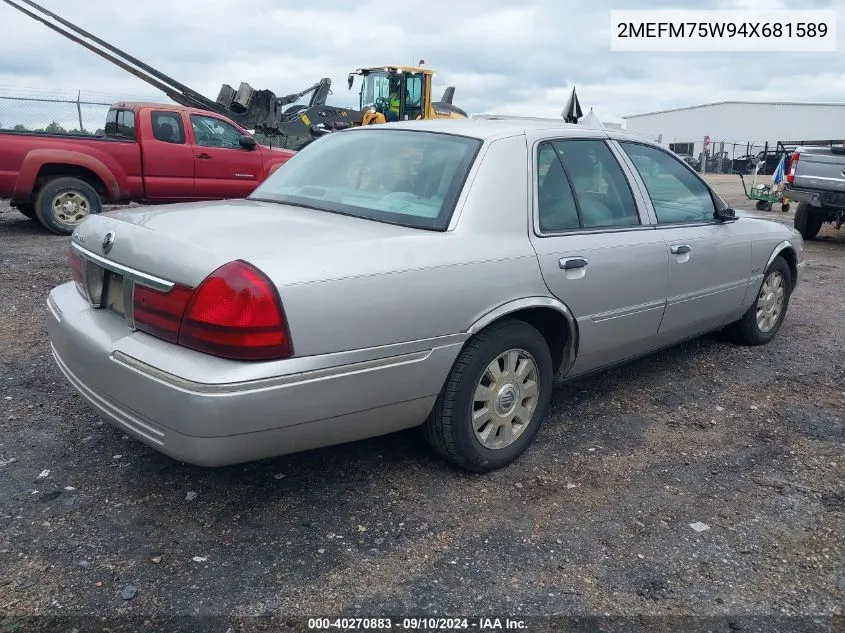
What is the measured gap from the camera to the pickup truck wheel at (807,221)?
11.6 m

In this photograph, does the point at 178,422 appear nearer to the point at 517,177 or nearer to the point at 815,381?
the point at 517,177

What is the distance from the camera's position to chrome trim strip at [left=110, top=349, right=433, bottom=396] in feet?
7.99

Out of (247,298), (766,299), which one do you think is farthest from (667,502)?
(766,299)

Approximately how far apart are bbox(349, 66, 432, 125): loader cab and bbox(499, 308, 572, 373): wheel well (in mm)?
14375

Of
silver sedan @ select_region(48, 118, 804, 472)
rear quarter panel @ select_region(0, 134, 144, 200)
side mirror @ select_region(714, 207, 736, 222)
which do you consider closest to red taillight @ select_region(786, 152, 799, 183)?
side mirror @ select_region(714, 207, 736, 222)

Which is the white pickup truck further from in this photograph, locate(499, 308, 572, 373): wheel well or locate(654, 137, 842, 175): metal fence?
locate(654, 137, 842, 175): metal fence

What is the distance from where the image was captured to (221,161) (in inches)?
416

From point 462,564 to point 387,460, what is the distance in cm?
86

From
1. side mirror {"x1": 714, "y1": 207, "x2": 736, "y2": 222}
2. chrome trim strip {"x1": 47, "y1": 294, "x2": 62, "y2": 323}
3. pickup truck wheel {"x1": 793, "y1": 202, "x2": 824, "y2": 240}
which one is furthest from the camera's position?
pickup truck wheel {"x1": 793, "y1": 202, "x2": 824, "y2": 240}

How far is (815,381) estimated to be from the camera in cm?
479

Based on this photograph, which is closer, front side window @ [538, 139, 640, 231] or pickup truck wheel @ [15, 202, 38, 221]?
front side window @ [538, 139, 640, 231]

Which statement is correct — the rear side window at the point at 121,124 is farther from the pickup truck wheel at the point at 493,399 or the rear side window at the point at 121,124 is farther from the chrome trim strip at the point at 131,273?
the pickup truck wheel at the point at 493,399

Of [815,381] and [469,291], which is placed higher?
[469,291]

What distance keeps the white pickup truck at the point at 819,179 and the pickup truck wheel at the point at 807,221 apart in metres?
0.48
